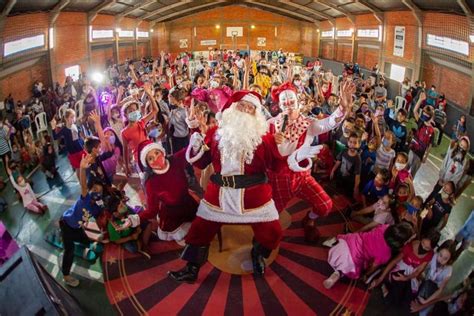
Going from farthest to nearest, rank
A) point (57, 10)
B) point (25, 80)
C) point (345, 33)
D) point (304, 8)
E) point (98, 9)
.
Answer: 1. point (345, 33)
2. point (304, 8)
3. point (98, 9)
4. point (57, 10)
5. point (25, 80)

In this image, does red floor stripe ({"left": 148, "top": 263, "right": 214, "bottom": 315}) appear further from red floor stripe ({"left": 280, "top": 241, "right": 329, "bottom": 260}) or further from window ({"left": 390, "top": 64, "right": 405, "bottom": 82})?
window ({"left": 390, "top": 64, "right": 405, "bottom": 82})

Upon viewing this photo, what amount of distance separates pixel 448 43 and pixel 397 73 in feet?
13.4

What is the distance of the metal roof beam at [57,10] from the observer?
11.7 meters

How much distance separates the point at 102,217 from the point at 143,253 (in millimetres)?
746

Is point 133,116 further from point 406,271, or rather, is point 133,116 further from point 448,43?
point 448,43

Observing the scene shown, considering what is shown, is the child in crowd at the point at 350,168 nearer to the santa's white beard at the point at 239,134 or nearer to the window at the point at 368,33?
the santa's white beard at the point at 239,134

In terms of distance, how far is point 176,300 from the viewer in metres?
3.69

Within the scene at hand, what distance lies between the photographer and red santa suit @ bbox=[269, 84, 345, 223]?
3771 mm

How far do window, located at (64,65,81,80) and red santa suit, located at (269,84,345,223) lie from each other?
12.9 meters

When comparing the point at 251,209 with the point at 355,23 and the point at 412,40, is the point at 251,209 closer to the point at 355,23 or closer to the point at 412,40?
the point at 412,40

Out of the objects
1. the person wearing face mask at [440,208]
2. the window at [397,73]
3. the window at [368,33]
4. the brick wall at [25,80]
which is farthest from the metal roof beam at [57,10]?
the window at [368,33]

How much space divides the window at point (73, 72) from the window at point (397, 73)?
606 inches

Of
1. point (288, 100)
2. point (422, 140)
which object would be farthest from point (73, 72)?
point (422, 140)

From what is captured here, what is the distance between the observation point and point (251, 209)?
3551 mm
